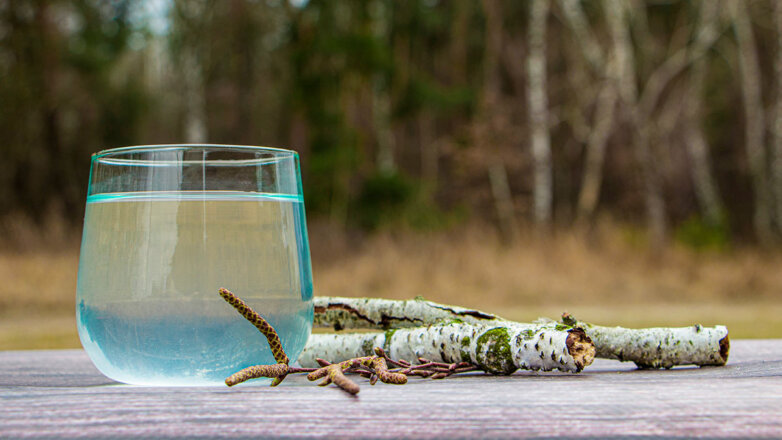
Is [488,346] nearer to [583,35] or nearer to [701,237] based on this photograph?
[701,237]

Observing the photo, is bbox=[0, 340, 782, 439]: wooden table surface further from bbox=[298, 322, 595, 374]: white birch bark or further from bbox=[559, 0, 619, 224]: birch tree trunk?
bbox=[559, 0, 619, 224]: birch tree trunk

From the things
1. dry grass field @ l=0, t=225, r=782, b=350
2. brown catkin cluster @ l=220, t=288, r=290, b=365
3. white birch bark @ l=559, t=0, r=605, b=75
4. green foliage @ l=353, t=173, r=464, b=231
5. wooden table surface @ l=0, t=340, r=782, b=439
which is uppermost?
white birch bark @ l=559, t=0, r=605, b=75

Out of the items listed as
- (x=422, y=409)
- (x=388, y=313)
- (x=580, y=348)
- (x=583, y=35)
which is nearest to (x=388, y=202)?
(x=583, y=35)

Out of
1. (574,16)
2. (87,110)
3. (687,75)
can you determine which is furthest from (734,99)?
(87,110)

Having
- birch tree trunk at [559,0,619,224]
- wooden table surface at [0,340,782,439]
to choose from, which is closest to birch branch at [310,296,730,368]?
wooden table surface at [0,340,782,439]

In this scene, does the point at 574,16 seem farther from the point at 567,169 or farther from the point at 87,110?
the point at 87,110

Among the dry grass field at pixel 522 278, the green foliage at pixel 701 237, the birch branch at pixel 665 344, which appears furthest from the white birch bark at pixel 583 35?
the birch branch at pixel 665 344

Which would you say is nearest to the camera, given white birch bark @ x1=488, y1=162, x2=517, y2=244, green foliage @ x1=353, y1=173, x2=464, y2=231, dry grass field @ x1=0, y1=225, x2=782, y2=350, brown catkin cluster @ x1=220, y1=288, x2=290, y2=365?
brown catkin cluster @ x1=220, y1=288, x2=290, y2=365

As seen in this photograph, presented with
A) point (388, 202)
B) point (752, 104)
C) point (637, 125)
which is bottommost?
point (388, 202)
